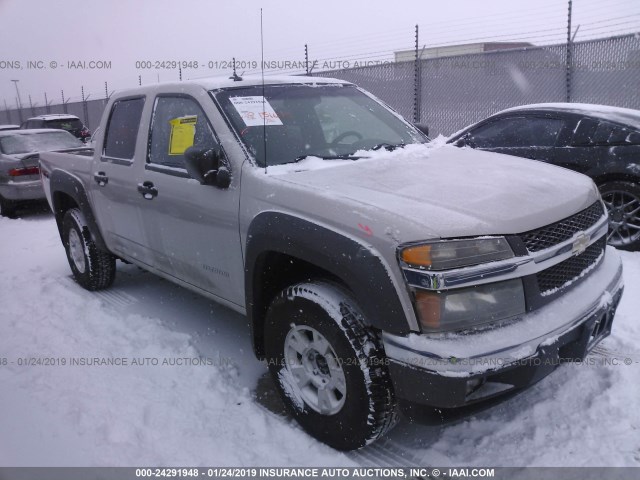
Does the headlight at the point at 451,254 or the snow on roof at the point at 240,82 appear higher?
the snow on roof at the point at 240,82

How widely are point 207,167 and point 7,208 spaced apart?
26.2ft

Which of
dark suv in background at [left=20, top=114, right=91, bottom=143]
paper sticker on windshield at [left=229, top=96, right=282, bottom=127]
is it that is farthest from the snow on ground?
dark suv in background at [left=20, top=114, right=91, bottom=143]

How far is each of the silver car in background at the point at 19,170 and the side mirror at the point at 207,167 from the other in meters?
6.95

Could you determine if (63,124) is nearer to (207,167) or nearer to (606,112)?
(207,167)

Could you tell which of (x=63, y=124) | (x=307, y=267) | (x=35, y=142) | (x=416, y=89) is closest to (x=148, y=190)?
(x=307, y=267)

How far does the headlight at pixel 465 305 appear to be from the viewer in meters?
2.15

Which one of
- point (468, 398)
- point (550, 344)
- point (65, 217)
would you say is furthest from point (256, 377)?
point (65, 217)

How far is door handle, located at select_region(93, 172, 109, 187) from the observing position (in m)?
4.38

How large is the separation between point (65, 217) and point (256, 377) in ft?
9.98

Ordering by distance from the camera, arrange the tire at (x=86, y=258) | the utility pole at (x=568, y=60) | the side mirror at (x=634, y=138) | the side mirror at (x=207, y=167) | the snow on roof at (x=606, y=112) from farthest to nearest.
Answer: the utility pole at (x=568, y=60), the snow on roof at (x=606, y=112), the side mirror at (x=634, y=138), the tire at (x=86, y=258), the side mirror at (x=207, y=167)

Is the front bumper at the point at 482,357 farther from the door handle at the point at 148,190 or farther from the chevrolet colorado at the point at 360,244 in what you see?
the door handle at the point at 148,190

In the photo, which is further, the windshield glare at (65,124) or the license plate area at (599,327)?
the windshield glare at (65,124)

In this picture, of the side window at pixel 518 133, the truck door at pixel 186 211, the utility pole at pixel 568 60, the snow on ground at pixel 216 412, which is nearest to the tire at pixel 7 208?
the snow on ground at pixel 216 412

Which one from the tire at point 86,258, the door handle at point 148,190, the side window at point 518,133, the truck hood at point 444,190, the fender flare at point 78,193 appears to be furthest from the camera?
the side window at point 518,133
